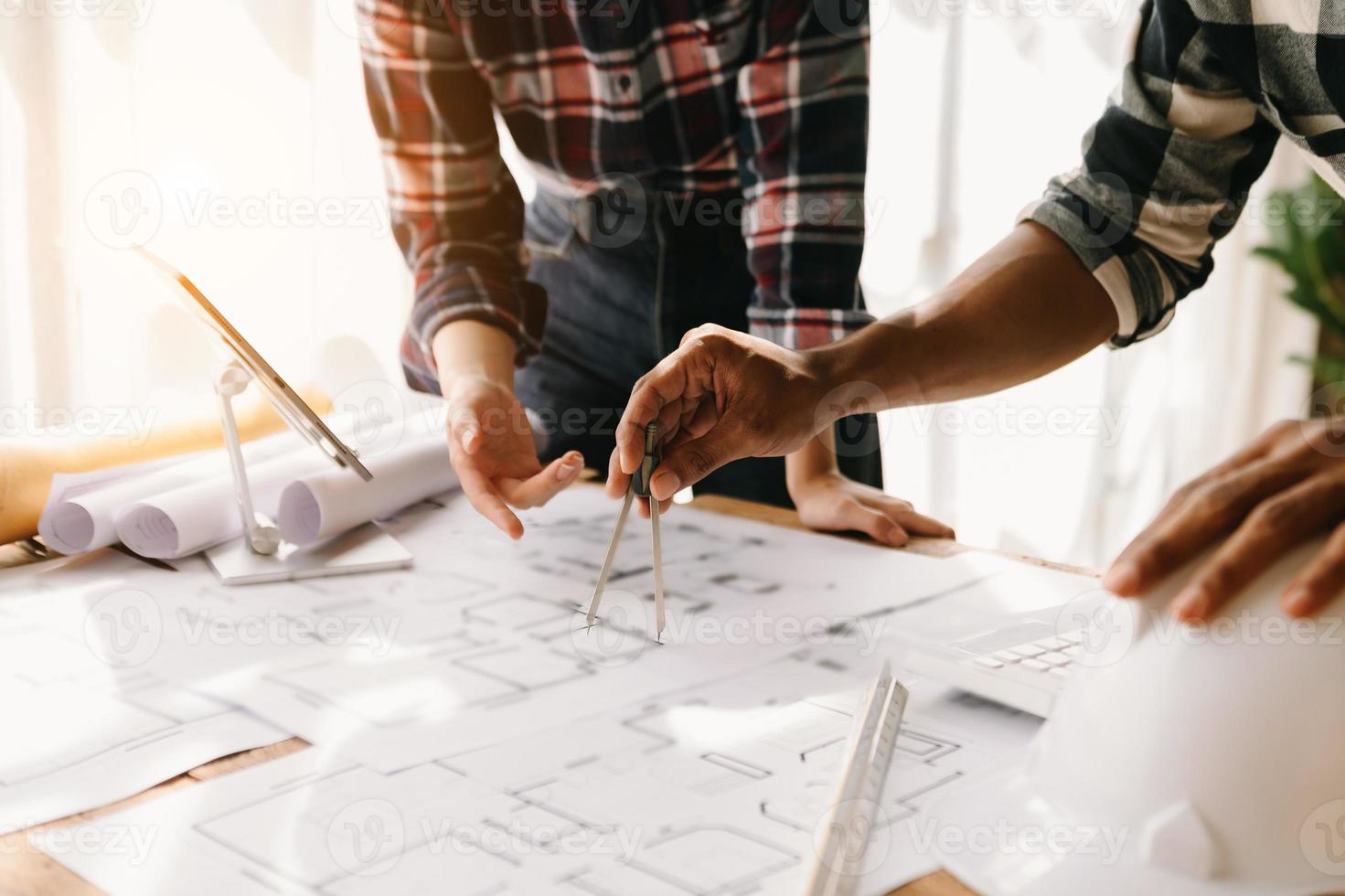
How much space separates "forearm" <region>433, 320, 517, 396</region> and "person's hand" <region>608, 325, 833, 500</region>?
42cm

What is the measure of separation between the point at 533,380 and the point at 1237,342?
2.28m

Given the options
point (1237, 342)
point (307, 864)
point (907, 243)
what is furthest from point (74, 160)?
point (1237, 342)

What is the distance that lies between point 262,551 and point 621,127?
63cm

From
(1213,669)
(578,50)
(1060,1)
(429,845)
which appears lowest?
(429,845)

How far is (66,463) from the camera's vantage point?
1.07 meters

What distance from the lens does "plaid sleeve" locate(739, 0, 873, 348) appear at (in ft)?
3.96

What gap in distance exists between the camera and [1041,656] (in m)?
0.76

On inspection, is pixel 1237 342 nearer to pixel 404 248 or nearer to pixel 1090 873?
pixel 404 248
